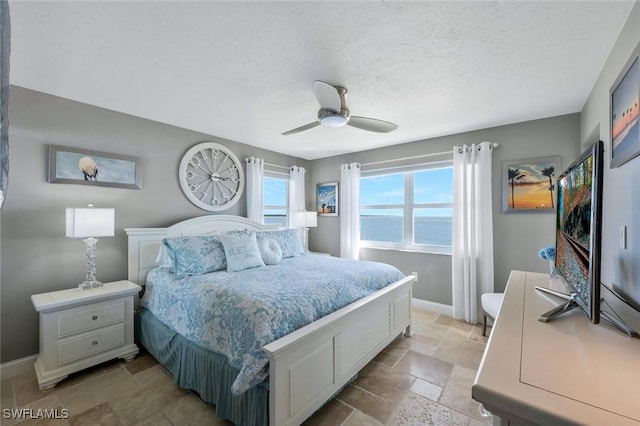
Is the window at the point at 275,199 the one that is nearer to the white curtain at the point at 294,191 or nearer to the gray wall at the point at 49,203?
the white curtain at the point at 294,191

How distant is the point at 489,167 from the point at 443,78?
1606mm

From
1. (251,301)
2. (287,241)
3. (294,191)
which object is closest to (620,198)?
(251,301)

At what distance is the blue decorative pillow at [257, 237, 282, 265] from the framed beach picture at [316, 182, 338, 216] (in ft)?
5.98

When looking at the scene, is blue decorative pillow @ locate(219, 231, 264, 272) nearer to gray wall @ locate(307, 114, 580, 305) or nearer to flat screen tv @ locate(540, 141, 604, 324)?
gray wall @ locate(307, 114, 580, 305)

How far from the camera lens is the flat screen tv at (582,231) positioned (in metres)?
0.90

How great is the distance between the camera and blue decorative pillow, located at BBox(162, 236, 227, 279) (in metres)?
2.42

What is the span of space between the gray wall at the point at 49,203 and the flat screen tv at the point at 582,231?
11.4ft

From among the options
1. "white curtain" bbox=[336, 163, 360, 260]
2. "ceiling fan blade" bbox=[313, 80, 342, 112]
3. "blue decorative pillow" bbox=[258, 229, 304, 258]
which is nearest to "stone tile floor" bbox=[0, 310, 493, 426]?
"blue decorative pillow" bbox=[258, 229, 304, 258]

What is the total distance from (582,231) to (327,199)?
12.7ft

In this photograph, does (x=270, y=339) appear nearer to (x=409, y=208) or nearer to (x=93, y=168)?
(x=93, y=168)

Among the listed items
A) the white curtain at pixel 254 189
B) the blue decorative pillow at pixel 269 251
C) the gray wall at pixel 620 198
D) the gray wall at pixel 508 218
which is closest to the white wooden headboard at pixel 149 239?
→ the white curtain at pixel 254 189

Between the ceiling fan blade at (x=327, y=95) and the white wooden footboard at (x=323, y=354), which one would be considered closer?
the white wooden footboard at (x=323, y=354)

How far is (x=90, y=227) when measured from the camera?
7.36 ft

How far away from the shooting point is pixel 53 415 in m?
1.76
